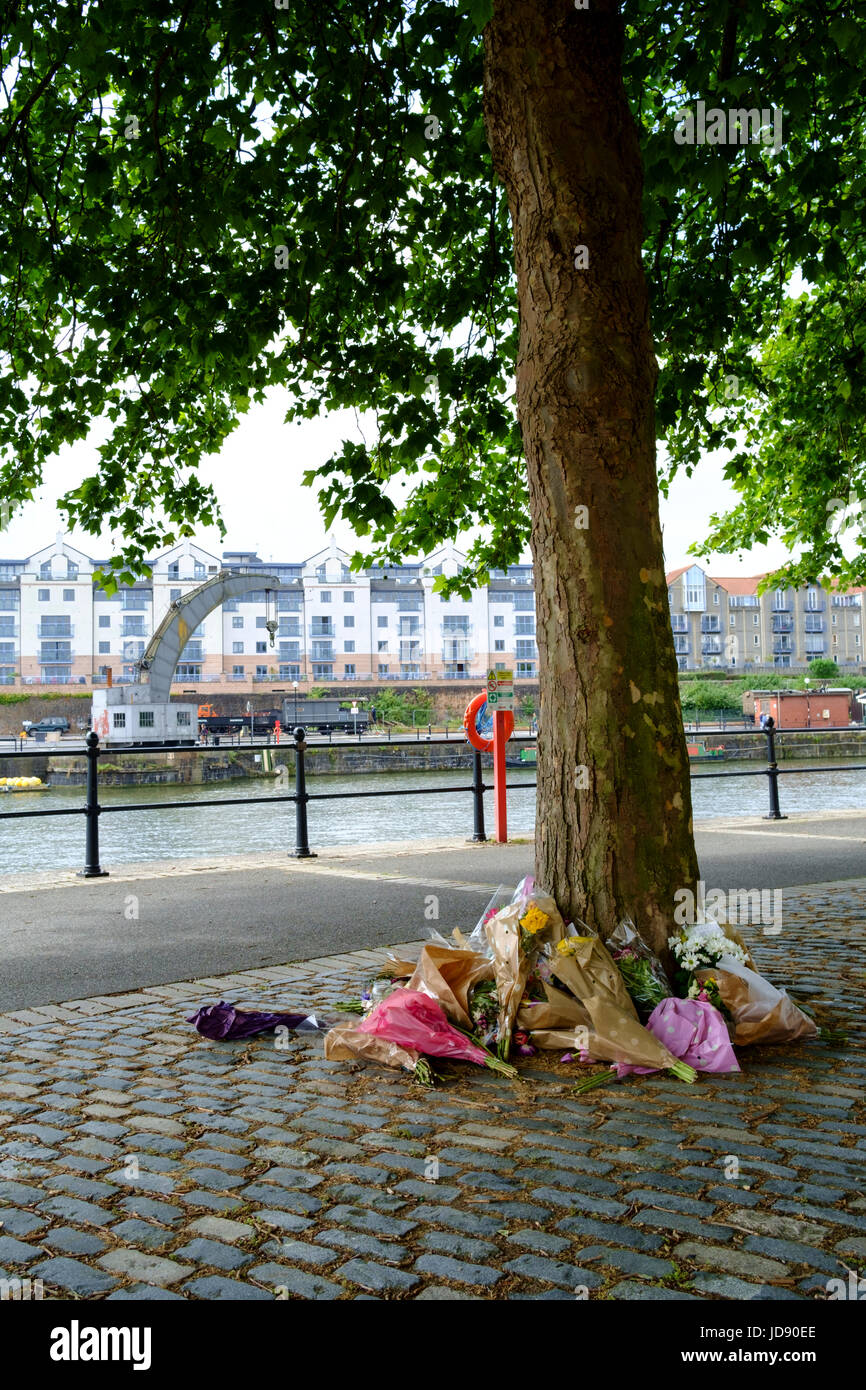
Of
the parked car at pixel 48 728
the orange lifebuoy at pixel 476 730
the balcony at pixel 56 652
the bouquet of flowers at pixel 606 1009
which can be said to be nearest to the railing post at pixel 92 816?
the orange lifebuoy at pixel 476 730

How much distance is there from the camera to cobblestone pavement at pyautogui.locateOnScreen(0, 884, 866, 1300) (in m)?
2.40

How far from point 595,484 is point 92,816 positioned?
17.9 ft

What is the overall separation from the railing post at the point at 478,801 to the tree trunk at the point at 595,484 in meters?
5.65

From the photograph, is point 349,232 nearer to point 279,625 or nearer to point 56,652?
point 279,625

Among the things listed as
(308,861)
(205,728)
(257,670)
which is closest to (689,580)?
(257,670)

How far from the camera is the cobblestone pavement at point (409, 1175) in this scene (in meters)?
2.40

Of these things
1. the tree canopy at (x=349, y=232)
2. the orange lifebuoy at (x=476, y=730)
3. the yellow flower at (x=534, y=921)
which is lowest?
the yellow flower at (x=534, y=921)

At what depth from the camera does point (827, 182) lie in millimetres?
5738

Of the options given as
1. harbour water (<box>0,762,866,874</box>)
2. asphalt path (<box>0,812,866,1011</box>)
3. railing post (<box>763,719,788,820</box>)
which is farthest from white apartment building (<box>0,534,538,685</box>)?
asphalt path (<box>0,812,866,1011</box>)

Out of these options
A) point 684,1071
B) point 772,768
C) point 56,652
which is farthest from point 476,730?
point 56,652

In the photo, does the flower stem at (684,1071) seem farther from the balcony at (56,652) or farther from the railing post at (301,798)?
the balcony at (56,652)

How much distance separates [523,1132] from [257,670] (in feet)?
307

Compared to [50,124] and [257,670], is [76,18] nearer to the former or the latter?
[50,124]

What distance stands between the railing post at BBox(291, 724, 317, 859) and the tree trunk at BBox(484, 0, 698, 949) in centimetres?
450
